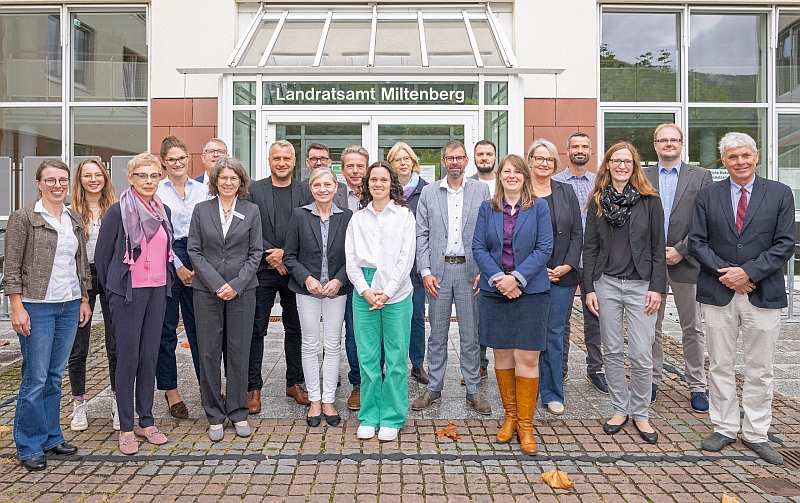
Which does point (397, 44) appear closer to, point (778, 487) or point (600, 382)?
point (600, 382)

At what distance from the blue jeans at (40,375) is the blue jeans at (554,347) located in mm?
3475

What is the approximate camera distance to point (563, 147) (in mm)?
10734

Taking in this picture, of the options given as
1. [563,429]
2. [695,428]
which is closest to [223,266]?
[563,429]

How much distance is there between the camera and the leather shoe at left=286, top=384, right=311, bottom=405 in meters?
5.25

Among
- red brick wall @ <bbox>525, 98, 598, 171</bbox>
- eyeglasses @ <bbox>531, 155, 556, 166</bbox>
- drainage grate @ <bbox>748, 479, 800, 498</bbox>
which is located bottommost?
drainage grate @ <bbox>748, 479, 800, 498</bbox>

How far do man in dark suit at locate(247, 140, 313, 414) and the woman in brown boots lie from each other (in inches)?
61.2

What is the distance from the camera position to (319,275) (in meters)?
4.84

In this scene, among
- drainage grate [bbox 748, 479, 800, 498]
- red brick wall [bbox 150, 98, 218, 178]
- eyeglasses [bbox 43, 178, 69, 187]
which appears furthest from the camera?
red brick wall [bbox 150, 98, 218, 178]

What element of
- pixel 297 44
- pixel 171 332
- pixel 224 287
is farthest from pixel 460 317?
pixel 297 44

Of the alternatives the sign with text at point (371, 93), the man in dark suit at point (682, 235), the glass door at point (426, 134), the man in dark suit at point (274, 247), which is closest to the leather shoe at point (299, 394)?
the man in dark suit at point (274, 247)

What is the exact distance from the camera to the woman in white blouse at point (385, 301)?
4.60m

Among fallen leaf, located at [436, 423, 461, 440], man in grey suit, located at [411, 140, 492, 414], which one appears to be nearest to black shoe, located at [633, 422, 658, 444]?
man in grey suit, located at [411, 140, 492, 414]

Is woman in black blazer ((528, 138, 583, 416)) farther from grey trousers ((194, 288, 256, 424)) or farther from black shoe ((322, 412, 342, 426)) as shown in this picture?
grey trousers ((194, 288, 256, 424))

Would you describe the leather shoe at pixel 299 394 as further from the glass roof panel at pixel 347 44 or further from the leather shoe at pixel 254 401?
the glass roof panel at pixel 347 44
